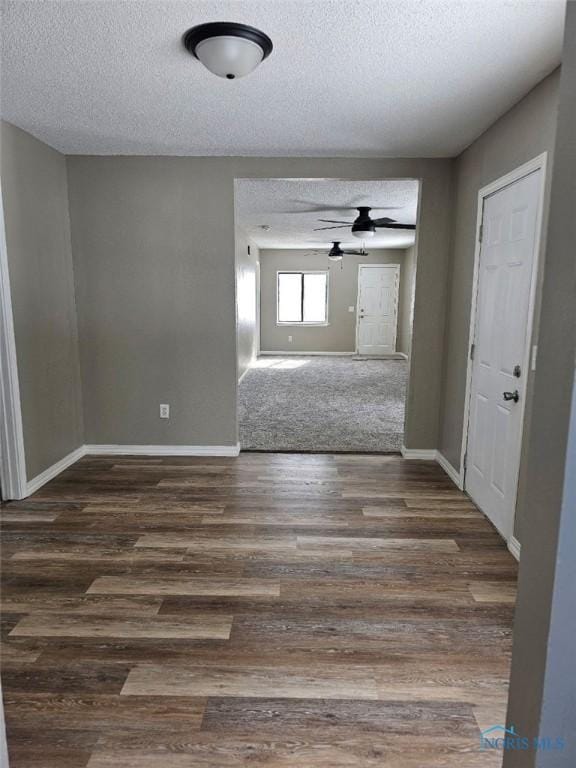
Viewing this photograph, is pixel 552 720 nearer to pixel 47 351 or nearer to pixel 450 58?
pixel 450 58

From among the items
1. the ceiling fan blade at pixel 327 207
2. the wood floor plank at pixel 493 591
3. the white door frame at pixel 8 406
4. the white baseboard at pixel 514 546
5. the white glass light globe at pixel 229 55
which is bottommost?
the wood floor plank at pixel 493 591

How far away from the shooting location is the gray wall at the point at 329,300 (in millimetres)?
10547

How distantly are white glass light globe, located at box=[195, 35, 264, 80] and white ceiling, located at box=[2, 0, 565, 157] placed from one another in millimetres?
81

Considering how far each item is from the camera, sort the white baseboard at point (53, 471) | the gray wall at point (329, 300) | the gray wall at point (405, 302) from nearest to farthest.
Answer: the white baseboard at point (53, 471) < the gray wall at point (405, 302) < the gray wall at point (329, 300)

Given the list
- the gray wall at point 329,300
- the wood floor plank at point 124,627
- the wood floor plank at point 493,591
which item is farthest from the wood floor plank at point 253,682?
the gray wall at point 329,300

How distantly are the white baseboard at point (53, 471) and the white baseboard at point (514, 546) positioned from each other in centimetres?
310

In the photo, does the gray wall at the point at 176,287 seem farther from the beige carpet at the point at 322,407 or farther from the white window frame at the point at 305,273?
the white window frame at the point at 305,273

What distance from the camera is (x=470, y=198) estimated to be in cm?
338

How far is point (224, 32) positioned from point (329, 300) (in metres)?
8.91

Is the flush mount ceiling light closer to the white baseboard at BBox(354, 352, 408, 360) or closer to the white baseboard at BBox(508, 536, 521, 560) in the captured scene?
the white baseboard at BBox(508, 536, 521, 560)

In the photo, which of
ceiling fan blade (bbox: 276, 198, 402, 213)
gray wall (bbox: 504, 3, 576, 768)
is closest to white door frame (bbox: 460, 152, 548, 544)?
gray wall (bbox: 504, 3, 576, 768)

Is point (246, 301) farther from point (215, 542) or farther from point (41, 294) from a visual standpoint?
point (215, 542)

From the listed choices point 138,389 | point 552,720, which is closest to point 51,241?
point 138,389

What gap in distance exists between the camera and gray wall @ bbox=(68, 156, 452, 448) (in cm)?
380
